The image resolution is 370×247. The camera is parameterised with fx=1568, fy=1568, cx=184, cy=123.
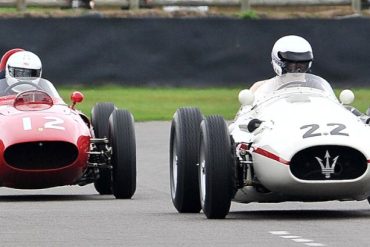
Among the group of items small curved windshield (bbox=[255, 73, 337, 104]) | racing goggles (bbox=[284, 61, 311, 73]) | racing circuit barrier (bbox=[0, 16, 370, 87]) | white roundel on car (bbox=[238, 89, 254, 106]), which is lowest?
racing circuit barrier (bbox=[0, 16, 370, 87])

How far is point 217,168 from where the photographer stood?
11422 mm

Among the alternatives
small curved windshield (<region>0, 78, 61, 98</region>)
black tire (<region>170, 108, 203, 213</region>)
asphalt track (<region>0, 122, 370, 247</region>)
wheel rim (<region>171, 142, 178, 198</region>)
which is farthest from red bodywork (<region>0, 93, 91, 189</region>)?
black tire (<region>170, 108, 203, 213</region>)

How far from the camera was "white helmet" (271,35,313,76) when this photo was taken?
12.9 metres

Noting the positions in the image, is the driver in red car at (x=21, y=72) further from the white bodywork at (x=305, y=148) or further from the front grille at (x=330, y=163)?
the front grille at (x=330, y=163)

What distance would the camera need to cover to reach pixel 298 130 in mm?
11375

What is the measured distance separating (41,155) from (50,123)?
29cm

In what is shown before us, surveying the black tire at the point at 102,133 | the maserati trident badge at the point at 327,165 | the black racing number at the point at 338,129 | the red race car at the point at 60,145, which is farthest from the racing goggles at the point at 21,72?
the maserati trident badge at the point at 327,165

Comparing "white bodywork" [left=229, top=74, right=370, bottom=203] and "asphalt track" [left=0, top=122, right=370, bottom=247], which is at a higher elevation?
"white bodywork" [left=229, top=74, right=370, bottom=203]

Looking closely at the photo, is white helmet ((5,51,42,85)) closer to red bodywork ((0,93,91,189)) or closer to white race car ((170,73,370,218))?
red bodywork ((0,93,91,189))

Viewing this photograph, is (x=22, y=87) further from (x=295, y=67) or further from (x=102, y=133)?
(x=295, y=67)

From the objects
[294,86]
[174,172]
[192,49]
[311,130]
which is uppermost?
[294,86]

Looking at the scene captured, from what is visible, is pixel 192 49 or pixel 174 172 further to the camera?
pixel 192 49

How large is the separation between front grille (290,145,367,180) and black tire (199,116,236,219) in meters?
0.48

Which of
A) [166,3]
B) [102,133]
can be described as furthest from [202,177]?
[166,3]
